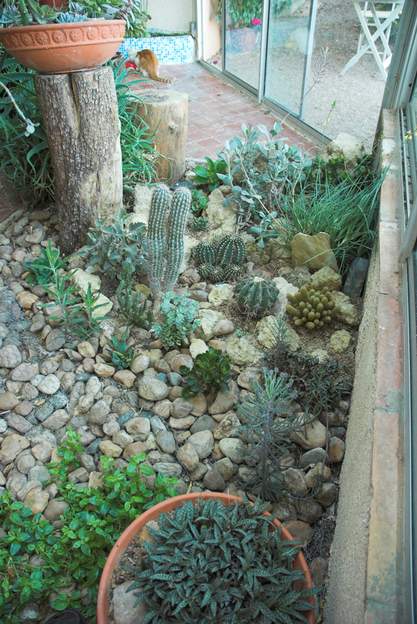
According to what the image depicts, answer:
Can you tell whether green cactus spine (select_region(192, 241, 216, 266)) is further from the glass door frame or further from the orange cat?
the orange cat

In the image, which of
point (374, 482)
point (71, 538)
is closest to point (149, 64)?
point (71, 538)

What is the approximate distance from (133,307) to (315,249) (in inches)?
39.2

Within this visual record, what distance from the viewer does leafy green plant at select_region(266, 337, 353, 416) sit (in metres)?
1.92

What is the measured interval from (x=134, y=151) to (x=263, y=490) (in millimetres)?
2305

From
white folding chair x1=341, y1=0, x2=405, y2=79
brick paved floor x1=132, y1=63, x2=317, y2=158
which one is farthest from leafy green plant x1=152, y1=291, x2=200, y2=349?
white folding chair x1=341, y1=0, x2=405, y2=79

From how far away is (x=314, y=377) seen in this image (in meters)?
1.97

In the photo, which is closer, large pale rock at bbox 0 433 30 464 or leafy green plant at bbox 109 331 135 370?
large pale rock at bbox 0 433 30 464

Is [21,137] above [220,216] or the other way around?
above

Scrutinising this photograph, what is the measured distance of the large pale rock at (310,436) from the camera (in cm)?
185

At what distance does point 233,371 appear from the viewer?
85.8 inches

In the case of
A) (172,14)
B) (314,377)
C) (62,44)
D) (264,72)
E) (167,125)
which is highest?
(172,14)

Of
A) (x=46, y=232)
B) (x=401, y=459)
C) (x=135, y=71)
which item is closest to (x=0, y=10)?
(x=46, y=232)

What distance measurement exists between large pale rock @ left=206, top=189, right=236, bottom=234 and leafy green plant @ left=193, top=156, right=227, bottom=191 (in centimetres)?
19

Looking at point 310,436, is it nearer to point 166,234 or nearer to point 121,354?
point 121,354
